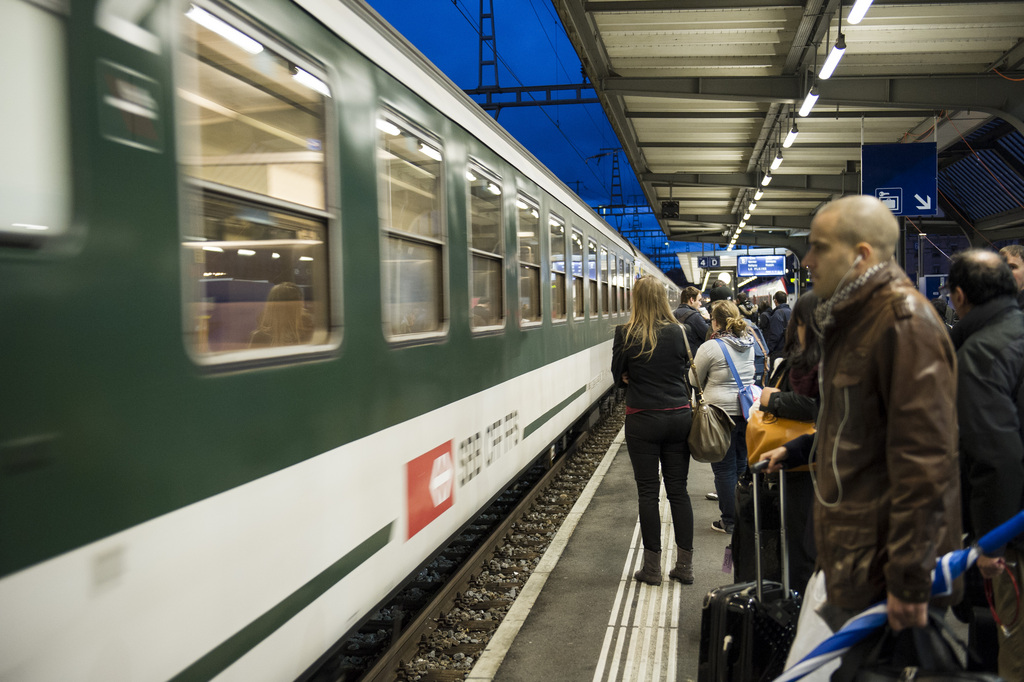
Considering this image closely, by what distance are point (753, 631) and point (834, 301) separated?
1.53 metres

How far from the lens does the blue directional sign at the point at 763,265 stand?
33719 mm

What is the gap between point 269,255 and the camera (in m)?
3.02

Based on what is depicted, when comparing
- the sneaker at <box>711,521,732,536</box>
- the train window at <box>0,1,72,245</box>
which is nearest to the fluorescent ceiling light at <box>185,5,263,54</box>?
the train window at <box>0,1,72,245</box>

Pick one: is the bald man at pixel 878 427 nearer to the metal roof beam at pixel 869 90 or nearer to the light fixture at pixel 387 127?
the light fixture at pixel 387 127

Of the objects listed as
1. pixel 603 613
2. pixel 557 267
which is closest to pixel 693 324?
pixel 557 267

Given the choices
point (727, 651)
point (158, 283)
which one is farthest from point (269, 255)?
point (727, 651)

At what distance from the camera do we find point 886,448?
217 centimetres

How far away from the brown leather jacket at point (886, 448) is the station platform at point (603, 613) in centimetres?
205

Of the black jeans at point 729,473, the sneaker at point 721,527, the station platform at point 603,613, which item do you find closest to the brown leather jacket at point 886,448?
the station platform at point 603,613

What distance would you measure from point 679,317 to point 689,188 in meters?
14.6

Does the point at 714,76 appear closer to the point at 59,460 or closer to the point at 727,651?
the point at 727,651

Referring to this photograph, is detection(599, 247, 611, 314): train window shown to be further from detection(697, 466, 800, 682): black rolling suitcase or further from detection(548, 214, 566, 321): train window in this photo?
detection(697, 466, 800, 682): black rolling suitcase

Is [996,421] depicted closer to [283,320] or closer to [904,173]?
[283,320]

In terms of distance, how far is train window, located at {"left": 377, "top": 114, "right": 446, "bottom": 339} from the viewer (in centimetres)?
397
